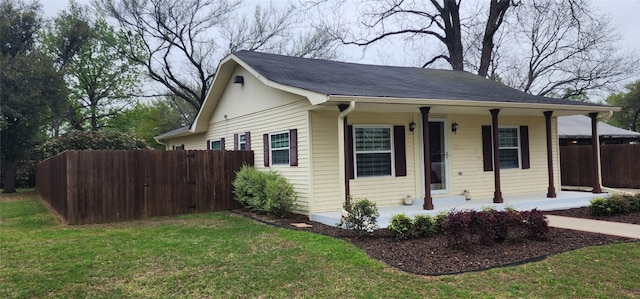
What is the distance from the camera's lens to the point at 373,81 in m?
10.5

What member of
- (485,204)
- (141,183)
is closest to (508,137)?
(485,204)

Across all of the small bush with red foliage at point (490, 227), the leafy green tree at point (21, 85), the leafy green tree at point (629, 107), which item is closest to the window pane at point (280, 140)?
the small bush with red foliage at point (490, 227)

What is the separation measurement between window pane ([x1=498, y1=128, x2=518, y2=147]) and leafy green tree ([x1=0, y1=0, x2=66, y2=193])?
59.4 ft

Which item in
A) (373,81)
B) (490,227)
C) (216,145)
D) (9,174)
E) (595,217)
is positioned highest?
(373,81)

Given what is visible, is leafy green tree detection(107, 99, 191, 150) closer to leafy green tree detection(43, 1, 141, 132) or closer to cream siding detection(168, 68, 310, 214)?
leafy green tree detection(43, 1, 141, 132)

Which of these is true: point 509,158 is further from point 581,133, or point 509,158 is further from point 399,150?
point 581,133

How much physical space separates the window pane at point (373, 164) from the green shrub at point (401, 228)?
9.57ft

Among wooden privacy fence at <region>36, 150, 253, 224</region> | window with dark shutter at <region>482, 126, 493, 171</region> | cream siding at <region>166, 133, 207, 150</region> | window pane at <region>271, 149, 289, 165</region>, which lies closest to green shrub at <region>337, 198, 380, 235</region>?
window pane at <region>271, 149, 289, 165</region>

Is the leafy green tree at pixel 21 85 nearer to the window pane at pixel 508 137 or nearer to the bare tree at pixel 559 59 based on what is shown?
the window pane at pixel 508 137

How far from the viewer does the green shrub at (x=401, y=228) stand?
6.39 m

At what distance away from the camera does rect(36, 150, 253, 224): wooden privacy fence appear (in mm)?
8719

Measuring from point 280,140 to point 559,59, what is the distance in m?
26.2

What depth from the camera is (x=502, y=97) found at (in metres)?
10.2

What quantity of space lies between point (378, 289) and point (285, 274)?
1.07 m
